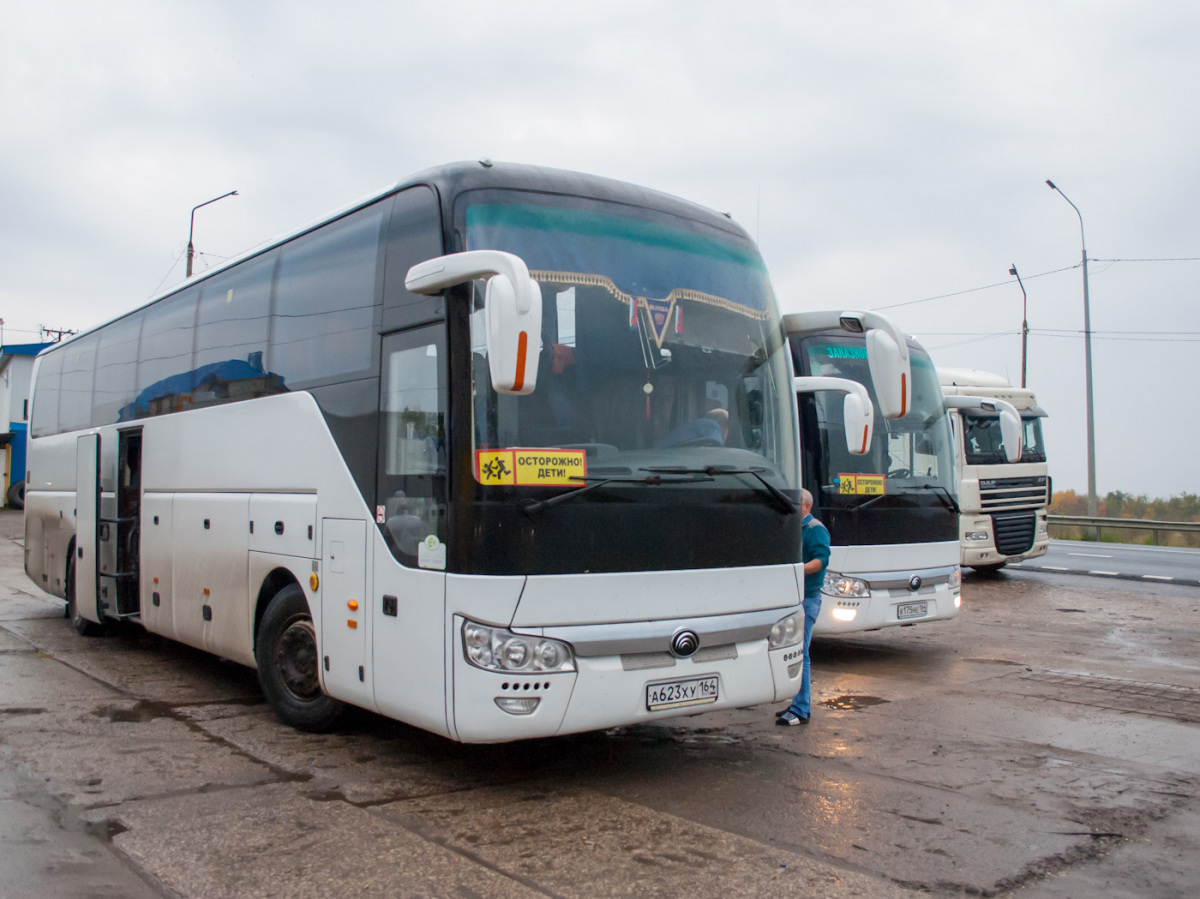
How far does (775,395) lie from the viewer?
20.7ft

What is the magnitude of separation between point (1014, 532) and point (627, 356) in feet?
44.5

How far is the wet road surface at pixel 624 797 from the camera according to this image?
14.6 feet

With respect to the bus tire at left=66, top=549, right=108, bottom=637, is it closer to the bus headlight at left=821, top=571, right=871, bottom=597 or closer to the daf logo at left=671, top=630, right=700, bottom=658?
the bus headlight at left=821, top=571, right=871, bottom=597

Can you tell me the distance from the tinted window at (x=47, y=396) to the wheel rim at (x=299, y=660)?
7.26 metres

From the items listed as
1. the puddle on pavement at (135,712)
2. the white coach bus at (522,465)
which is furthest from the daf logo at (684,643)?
the puddle on pavement at (135,712)

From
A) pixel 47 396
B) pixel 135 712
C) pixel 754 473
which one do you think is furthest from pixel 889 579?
pixel 47 396

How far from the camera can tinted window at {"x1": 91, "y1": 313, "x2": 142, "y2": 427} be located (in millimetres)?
10461

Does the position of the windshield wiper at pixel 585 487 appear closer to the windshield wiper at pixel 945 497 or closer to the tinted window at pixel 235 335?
the tinted window at pixel 235 335

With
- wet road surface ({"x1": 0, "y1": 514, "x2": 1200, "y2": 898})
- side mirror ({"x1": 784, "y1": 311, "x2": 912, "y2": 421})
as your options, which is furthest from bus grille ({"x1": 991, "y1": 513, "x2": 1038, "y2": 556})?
side mirror ({"x1": 784, "y1": 311, "x2": 912, "y2": 421})

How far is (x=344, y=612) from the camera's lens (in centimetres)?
625

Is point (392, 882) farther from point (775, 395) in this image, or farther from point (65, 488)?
point (65, 488)

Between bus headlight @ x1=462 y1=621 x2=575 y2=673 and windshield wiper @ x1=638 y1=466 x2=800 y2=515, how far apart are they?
1063 millimetres

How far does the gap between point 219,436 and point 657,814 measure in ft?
15.7

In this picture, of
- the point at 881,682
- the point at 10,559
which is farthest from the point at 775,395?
the point at 10,559
